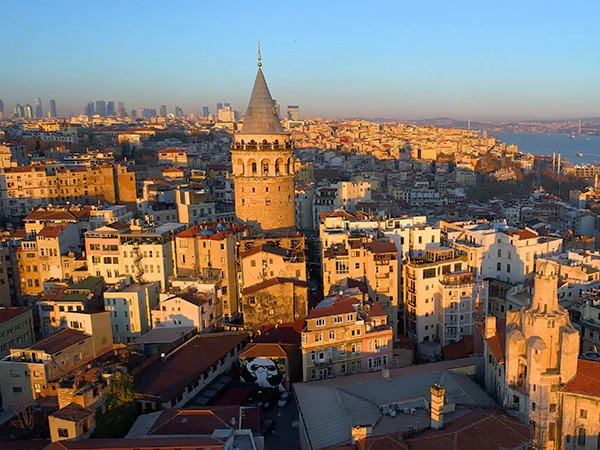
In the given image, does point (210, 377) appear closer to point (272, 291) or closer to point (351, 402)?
point (272, 291)

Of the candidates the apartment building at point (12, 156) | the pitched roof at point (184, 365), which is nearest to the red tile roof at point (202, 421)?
the pitched roof at point (184, 365)

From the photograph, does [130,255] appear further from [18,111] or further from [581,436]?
[18,111]

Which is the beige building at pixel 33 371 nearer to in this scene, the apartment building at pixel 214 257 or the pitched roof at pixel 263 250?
the apartment building at pixel 214 257

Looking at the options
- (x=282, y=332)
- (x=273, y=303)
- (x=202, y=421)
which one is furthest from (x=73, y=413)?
(x=273, y=303)

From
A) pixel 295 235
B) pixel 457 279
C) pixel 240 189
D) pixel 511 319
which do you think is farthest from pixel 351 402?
pixel 240 189

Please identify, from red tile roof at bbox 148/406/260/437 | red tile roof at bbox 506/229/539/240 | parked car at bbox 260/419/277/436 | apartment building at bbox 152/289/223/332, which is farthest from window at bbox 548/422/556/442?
red tile roof at bbox 506/229/539/240

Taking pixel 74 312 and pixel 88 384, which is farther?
pixel 74 312

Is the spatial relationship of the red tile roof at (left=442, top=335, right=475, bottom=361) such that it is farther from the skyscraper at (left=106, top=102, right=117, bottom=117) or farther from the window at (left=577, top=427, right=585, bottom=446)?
the skyscraper at (left=106, top=102, right=117, bottom=117)

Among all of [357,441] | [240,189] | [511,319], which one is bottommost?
[357,441]
